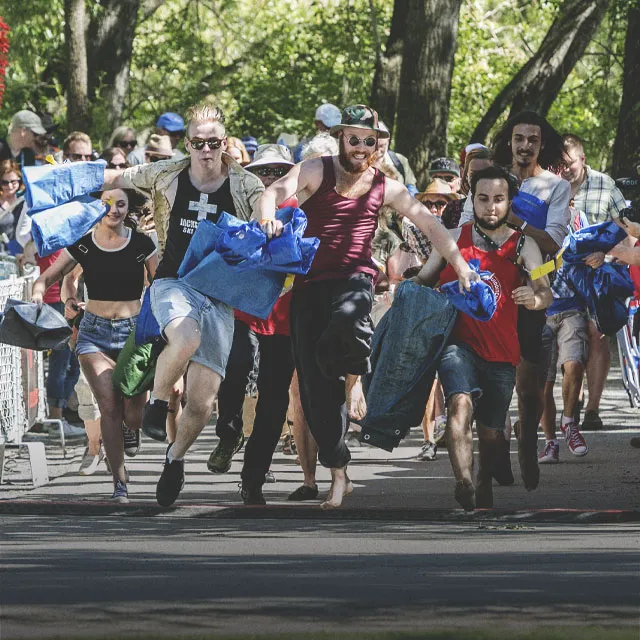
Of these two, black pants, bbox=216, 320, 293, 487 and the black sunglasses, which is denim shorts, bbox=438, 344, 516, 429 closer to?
black pants, bbox=216, 320, 293, 487

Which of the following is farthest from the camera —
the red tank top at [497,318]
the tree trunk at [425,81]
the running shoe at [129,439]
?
the tree trunk at [425,81]

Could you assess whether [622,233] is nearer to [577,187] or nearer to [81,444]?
[577,187]

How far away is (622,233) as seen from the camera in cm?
1033

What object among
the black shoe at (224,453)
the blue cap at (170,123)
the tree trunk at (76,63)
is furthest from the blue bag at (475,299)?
the tree trunk at (76,63)

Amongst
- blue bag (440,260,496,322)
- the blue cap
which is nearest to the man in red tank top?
blue bag (440,260,496,322)

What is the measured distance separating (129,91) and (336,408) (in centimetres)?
2472

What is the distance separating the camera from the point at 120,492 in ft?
34.0

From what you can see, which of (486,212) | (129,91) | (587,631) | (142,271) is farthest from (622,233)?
(129,91)

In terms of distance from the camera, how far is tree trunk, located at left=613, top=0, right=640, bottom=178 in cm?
2116

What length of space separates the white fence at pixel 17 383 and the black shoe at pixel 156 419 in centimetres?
220

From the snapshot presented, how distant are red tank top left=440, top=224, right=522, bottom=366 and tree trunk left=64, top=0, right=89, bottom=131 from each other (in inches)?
525

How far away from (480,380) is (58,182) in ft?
8.48

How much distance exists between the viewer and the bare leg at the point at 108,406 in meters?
10.5

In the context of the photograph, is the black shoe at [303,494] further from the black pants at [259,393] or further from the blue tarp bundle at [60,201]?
the blue tarp bundle at [60,201]
